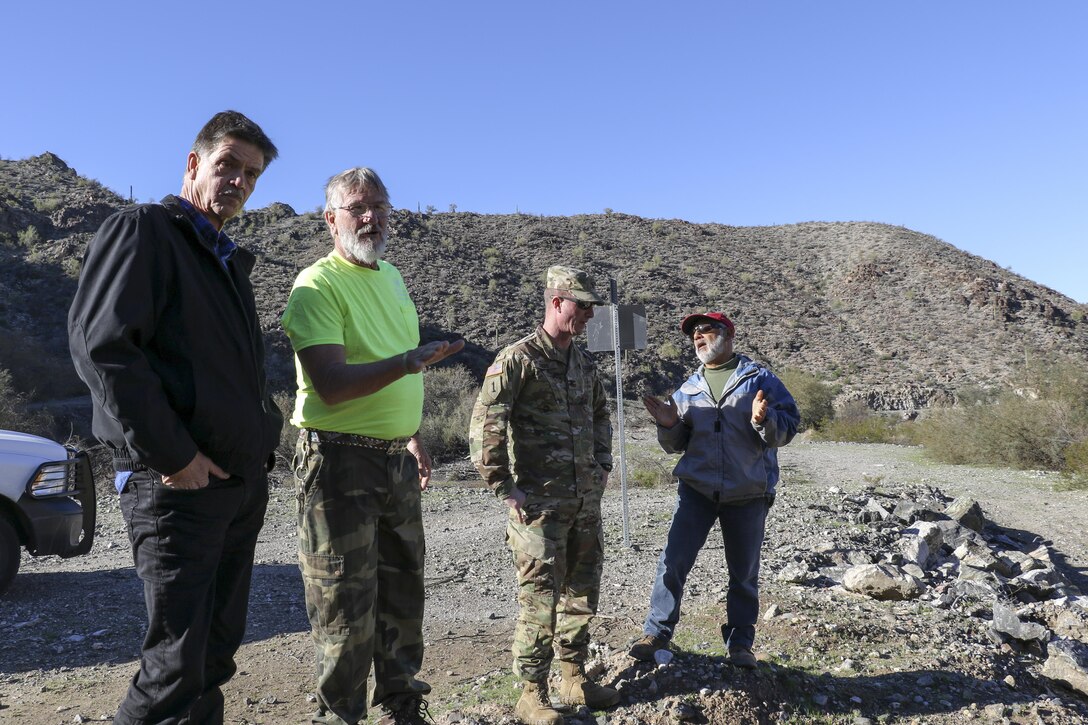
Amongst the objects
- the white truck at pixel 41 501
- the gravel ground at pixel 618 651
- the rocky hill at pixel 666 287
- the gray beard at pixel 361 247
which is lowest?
the gravel ground at pixel 618 651

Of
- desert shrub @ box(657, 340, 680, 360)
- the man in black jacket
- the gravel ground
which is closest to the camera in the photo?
the man in black jacket

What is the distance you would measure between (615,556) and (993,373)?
30859 mm

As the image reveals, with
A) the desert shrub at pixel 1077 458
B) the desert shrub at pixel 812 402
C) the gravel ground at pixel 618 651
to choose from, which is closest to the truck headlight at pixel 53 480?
the gravel ground at pixel 618 651

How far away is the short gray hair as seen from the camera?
2955 mm

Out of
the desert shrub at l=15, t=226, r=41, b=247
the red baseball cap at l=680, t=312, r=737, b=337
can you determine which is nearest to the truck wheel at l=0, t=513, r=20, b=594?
the red baseball cap at l=680, t=312, r=737, b=337

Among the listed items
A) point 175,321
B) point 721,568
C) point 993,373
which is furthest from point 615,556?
point 993,373

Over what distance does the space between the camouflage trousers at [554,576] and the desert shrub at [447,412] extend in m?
11.6

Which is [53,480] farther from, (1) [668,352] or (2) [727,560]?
(1) [668,352]

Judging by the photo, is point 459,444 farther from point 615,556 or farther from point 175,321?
point 175,321

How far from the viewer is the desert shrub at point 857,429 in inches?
885

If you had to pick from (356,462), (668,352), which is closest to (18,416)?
(356,462)

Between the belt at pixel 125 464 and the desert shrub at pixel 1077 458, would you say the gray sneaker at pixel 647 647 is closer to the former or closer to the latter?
the belt at pixel 125 464

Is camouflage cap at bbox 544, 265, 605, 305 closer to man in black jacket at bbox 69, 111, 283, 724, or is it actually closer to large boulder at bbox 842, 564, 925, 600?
man in black jacket at bbox 69, 111, 283, 724

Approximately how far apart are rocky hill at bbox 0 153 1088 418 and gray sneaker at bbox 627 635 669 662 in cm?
2008
